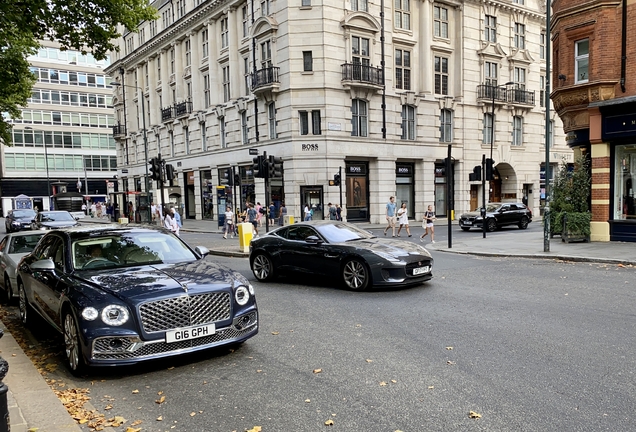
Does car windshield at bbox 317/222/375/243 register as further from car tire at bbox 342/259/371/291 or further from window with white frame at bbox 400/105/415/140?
window with white frame at bbox 400/105/415/140

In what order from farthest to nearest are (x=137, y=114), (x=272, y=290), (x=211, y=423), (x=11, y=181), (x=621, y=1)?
(x=11, y=181) → (x=137, y=114) → (x=621, y=1) → (x=272, y=290) → (x=211, y=423)

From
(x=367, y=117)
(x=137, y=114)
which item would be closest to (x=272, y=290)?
(x=367, y=117)

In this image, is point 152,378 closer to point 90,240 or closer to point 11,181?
point 90,240

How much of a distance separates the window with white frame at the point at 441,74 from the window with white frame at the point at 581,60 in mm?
18852

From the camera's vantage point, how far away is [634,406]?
3.93 metres

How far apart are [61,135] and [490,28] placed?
60.7 meters

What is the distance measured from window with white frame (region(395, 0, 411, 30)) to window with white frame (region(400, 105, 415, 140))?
5814mm

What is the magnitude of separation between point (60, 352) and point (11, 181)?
72.5m

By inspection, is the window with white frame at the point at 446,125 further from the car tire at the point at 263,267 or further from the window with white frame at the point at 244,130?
the car tire at the point at 263,267

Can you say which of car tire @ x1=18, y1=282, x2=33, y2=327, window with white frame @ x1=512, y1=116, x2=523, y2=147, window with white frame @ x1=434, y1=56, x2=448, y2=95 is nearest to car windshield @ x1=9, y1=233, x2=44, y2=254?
car tire @ x1=18, y1=282, x2=33, y2=327

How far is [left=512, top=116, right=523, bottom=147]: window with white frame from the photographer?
132 feet

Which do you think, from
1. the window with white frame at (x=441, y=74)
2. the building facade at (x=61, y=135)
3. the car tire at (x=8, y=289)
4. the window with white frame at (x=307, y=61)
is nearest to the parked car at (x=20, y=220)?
the window with white frame at (x=307, y=61)

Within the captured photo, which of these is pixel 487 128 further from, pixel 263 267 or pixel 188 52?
pixel 263 267

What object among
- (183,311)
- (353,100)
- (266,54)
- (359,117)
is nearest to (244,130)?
(266,54)
